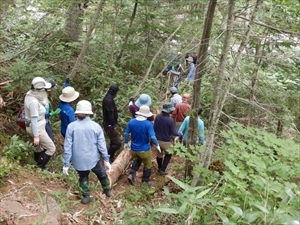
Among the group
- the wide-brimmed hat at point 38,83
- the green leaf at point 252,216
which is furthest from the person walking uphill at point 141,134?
the green leaf at point 252,216

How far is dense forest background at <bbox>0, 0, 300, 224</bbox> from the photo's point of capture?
15.1 feet

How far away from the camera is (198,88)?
5738 millimetres

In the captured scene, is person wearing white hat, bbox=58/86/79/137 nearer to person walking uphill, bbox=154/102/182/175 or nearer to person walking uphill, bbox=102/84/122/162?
person walking uphill, bbox=102/84/122/162

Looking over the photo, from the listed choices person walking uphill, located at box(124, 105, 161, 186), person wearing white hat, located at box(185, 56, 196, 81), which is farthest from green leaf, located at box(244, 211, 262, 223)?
person wearing white hat, located at box(185, 56, 196, 81)

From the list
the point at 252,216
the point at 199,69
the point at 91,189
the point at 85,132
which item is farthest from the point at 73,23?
the point at 252,216

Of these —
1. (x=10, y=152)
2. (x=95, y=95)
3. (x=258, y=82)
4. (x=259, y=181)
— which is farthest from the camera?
(x=95, y=95)

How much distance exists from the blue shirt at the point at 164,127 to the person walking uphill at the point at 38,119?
271 centimetres

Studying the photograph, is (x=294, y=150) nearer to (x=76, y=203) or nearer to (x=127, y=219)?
(x=127, y=219)

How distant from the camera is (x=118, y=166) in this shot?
6891 mm

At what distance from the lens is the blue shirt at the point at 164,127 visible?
6926 mm

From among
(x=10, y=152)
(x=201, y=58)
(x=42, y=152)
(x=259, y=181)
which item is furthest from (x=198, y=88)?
(x=10, y=152)

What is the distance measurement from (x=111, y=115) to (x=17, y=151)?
94.3 inches

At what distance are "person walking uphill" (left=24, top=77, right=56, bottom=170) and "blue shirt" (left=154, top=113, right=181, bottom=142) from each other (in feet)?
8.88

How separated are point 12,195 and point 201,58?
14.1 ft
